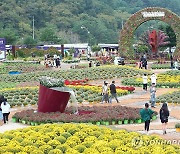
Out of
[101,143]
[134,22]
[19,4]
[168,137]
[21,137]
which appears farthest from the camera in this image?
[19,4]

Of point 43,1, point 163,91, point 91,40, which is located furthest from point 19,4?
point 163,91

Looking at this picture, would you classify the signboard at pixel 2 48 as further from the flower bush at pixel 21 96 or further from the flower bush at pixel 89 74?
the flower bush at pixel 21 96

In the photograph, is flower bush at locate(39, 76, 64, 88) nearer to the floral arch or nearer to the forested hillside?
the floral arch

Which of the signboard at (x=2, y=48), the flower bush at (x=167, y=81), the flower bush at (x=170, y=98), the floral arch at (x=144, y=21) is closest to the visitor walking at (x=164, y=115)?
the flower bush at (x=170, y=98)

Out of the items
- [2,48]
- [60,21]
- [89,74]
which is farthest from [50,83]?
[60,21]

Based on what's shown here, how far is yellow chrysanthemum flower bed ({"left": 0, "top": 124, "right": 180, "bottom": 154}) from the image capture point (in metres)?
11.5

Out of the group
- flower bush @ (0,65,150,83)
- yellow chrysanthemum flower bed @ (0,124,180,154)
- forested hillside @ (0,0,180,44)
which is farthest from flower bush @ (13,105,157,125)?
forested hillside @ (0,0,180,44)

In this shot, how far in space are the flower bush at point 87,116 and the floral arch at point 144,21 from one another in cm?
3116

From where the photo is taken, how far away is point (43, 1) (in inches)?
4377

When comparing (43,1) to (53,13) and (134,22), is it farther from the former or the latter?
(134,22)

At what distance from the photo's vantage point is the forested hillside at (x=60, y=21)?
98750 millimetres

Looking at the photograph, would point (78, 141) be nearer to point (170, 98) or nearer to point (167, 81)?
point (170, 98)

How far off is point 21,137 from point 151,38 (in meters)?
44.2

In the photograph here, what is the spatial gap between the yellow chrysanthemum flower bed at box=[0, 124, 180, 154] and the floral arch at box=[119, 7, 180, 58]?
38.0m
